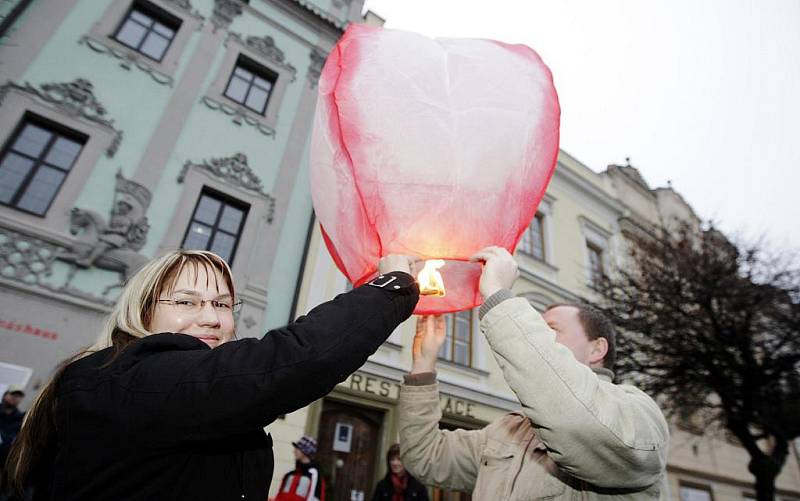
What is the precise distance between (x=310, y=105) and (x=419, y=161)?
8.02 metres

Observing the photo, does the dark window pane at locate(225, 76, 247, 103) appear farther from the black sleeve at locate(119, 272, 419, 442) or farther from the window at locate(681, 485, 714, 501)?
the window at locate(681, 485, 714, 501)

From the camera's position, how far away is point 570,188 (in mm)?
13297

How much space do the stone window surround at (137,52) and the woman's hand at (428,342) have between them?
24.7ft

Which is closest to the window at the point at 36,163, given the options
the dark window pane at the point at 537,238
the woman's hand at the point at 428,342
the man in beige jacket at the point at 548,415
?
the woman's hand at the point at 428,342

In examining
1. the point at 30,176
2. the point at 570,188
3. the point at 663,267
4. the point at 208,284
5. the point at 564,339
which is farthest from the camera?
the point at 570,188

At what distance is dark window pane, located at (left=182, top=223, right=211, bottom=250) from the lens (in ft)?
21.7

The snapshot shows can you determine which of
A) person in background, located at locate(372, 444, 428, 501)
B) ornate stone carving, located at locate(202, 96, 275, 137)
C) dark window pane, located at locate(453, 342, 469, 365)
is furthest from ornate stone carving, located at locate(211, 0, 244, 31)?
person in background, located at locate(372, 444, 428, 501)

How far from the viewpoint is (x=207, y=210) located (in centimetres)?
702

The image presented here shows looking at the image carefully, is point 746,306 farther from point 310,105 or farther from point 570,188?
point 310,105

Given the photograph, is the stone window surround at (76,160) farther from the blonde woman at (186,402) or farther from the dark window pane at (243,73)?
the blonde woman at (186,402)

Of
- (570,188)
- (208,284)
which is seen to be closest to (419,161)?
(208,284)

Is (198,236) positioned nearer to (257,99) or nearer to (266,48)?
(257,99)

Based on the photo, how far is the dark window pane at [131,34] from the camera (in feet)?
23.9

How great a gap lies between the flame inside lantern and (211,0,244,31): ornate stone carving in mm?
8917
